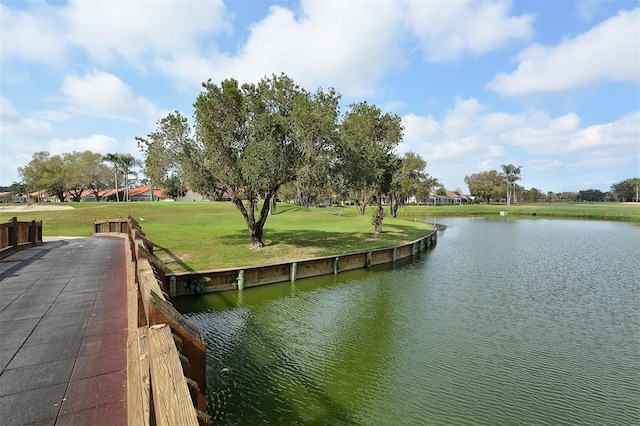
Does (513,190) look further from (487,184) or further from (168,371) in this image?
(168,371)

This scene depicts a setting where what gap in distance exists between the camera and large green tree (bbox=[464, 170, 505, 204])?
142000 mm

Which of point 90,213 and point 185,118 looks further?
point 90,213

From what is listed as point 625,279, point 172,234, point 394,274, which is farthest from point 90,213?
point 625,279

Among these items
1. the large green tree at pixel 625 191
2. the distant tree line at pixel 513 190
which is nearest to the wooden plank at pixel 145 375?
the distant tree line at pixel 513 190

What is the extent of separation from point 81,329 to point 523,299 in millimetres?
17621

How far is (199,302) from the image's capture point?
1502 cm

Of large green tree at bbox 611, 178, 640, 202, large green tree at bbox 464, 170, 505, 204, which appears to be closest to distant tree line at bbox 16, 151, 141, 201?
large green tree at bbox 464, 170, 505, 204

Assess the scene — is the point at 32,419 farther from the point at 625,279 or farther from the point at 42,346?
the point at 625,279

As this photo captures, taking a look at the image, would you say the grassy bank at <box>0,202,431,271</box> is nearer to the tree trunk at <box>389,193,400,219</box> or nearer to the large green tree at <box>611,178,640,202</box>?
the tree trunk at <box>389,193,400,219</box>

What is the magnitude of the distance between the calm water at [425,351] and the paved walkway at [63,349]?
11.4 ft

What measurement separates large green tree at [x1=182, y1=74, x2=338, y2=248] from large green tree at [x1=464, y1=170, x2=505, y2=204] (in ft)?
457

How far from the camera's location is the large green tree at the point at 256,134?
1959 centimetres

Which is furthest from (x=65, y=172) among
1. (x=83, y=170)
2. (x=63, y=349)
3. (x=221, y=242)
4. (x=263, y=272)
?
(x=63, y=349)

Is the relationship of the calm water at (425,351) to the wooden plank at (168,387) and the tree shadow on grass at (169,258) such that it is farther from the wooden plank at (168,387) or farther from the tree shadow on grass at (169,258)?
the wooden plank at (168,387)
